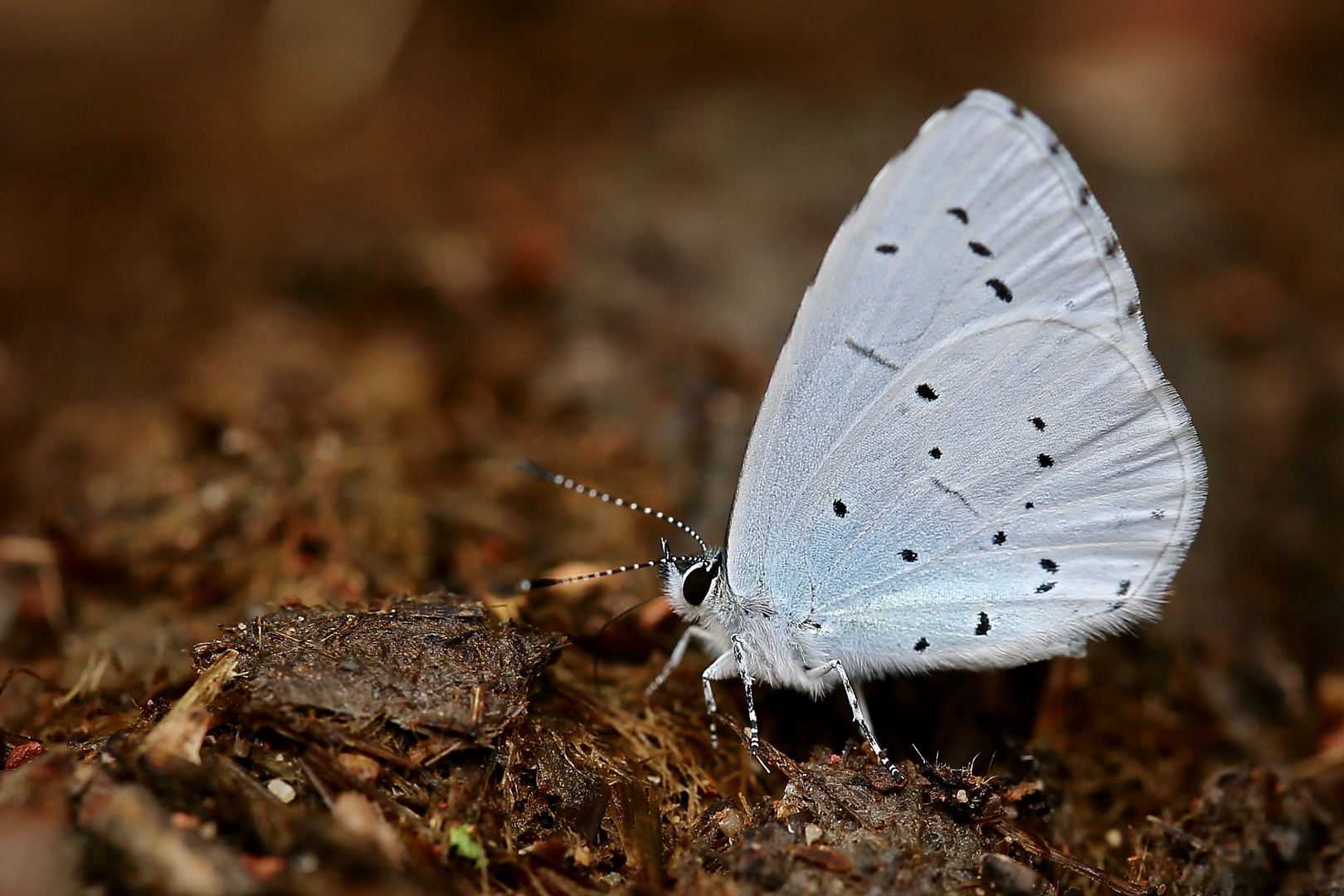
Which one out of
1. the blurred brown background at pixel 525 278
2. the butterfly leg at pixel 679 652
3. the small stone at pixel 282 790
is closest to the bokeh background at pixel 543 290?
the blurred brown background at pixel 525 278

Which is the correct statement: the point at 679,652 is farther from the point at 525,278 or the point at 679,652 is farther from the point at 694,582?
the point at 525,278

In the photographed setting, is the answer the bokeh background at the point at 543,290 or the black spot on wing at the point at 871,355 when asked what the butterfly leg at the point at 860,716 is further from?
the black spot on wing at the point at 871,355

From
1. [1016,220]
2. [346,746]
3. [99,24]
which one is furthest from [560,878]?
[99,24]

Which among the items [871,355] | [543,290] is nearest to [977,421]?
[871,355]

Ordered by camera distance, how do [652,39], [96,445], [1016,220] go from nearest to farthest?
[1016,220]
[96,445]
[652,39]

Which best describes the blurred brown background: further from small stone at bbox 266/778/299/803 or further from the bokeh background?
small stone at bbox 266/778/299/803

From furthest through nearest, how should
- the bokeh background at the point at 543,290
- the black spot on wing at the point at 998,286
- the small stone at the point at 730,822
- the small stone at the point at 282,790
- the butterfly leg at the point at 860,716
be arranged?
1. the bokeh background at the point at 543,290
2. the black spot on wing at the point at 998,286
3. the butterfly leg at the point at 860,716
4. the small stone at the point at 730,822
5. the small stone at the point at 282,790

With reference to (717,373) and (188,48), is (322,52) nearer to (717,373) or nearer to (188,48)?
(188,48)
